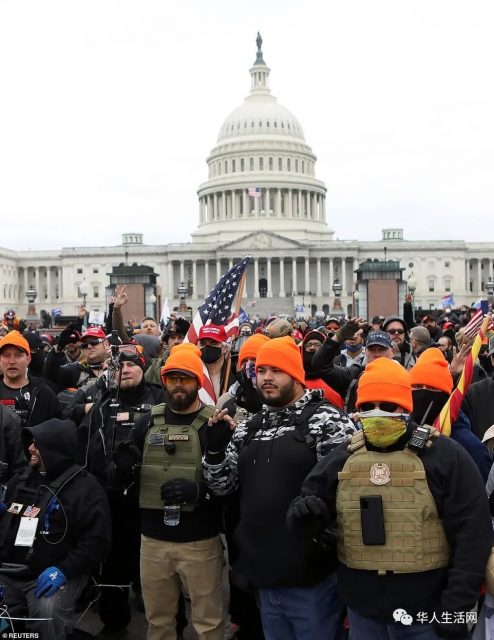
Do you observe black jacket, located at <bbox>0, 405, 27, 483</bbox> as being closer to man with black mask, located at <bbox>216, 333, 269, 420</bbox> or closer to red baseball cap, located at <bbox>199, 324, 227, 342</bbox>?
man with black mask, located at <bbox>216, 333, 269, 420</bbox>

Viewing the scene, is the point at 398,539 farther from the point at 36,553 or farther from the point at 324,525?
the point at 36,553

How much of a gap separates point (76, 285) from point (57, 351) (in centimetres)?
10398

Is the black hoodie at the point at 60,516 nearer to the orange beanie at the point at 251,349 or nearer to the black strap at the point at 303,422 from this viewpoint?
the black strap at the point at 303,422

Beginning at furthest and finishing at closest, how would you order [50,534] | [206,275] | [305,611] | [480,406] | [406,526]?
[206,275]
[480,406]
[50,534]
[305,611]
[406,526]

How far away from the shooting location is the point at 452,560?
4.56m

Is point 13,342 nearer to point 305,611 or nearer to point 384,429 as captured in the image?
point 305,611

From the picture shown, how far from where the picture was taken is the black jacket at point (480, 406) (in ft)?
24.1

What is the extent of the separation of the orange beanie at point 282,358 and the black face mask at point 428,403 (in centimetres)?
117

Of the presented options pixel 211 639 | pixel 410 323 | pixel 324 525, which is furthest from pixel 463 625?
pixel 410 323

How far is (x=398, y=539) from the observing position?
179 inches

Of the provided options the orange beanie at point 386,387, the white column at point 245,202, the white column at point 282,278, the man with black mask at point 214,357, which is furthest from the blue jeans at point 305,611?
the white column at point 245,202

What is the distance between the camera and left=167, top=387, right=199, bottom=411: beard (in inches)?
247

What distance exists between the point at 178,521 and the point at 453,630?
7.80 ft

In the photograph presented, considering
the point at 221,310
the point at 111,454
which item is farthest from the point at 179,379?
the point at 221,310
